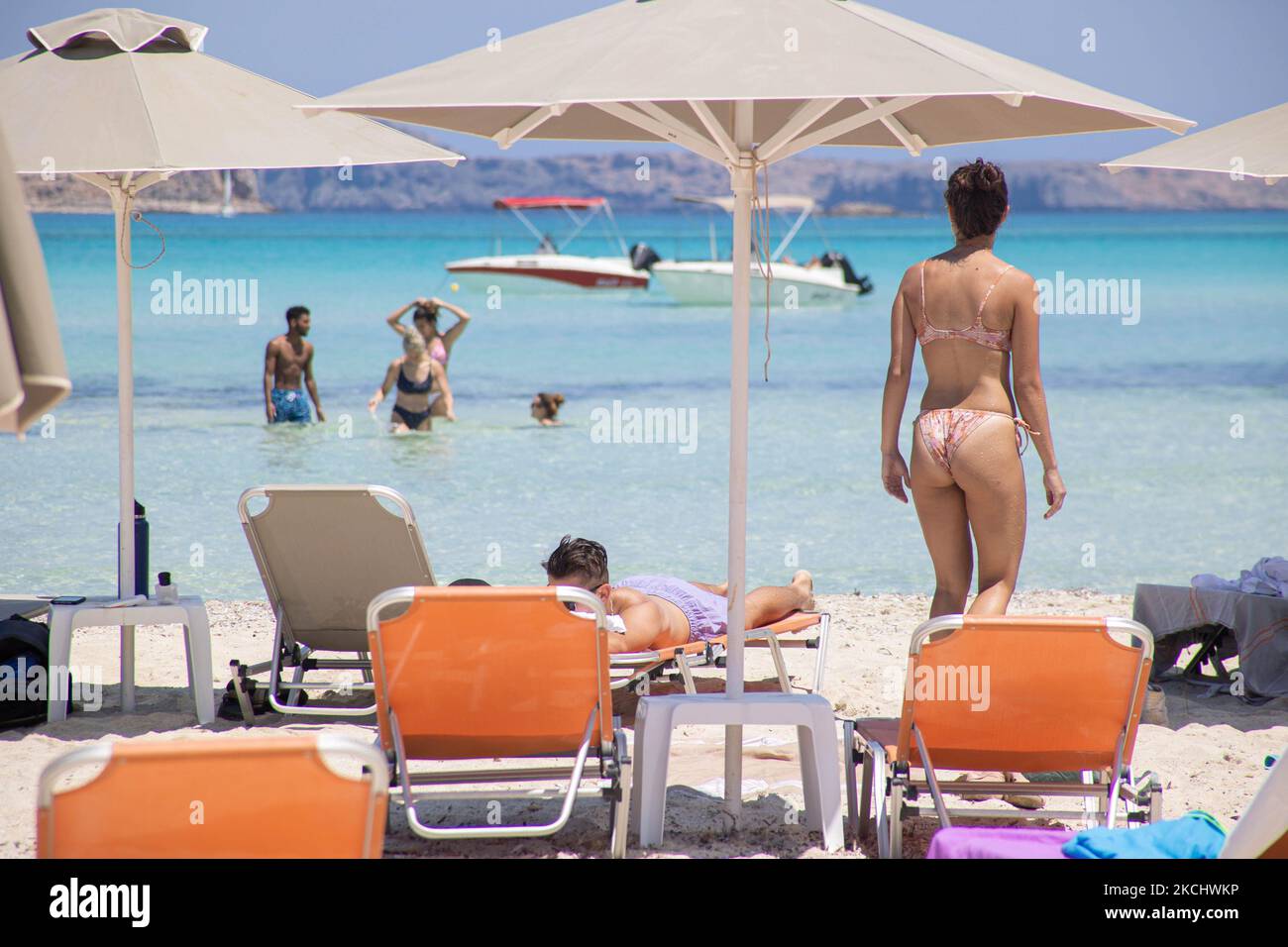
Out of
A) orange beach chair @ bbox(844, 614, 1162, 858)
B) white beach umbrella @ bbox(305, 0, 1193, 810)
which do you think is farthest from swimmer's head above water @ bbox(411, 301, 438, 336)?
orange beach chair @ bbox(844, 614, 1162, 858)

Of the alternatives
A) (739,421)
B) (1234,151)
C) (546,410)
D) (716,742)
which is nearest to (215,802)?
(739,421)

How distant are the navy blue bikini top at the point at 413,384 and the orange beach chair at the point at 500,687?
983 centimetres

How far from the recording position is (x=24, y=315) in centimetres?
165

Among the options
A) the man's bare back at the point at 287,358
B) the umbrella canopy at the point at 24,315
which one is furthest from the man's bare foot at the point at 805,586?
the man's bare back at the point at 287,358

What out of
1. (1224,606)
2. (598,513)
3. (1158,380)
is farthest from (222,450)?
(1158,380)

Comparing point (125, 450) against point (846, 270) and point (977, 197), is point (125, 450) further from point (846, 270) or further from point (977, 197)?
point (846, 270)

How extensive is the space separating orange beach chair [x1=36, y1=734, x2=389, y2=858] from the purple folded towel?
105 cm

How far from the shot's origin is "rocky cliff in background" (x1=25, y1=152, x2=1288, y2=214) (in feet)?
339

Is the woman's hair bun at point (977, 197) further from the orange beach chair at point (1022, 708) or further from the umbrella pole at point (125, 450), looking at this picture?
the umbrella pole at point (125, 450)

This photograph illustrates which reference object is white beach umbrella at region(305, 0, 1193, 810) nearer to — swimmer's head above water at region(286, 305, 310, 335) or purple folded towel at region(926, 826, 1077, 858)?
purple folded towel at region(926, 826, 1077, 858)

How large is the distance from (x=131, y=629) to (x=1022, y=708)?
10.2ft

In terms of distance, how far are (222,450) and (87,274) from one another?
30.2 m

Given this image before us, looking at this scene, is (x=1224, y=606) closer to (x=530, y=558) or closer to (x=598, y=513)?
(x=530, y=558)

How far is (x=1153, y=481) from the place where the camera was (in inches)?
460
